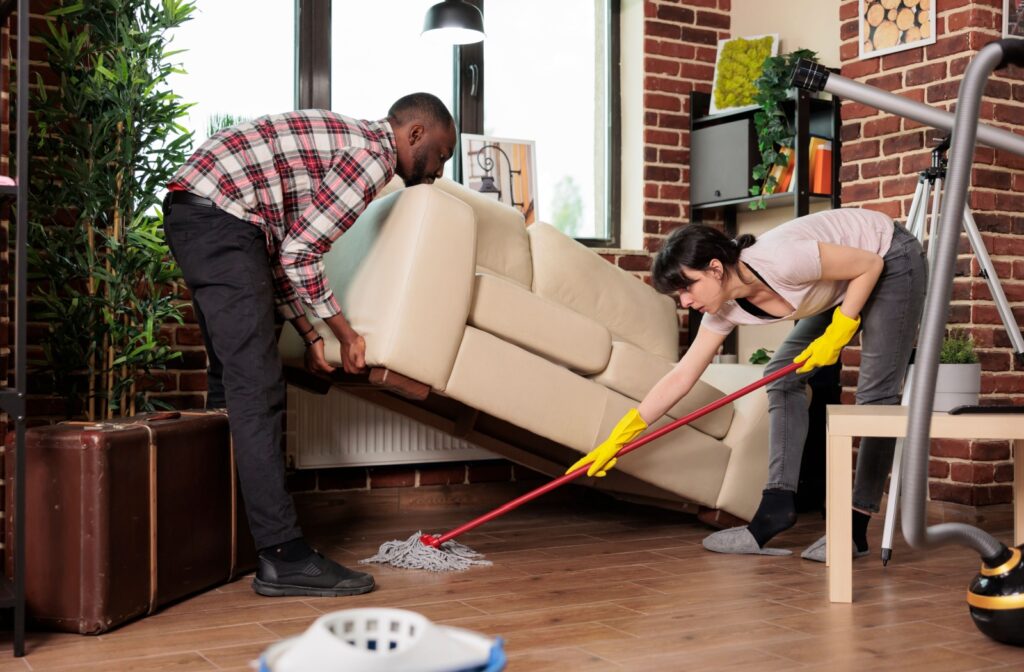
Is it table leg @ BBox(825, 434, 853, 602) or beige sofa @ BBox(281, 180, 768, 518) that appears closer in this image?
table leg @ BBox(825, 434, 853, 602)

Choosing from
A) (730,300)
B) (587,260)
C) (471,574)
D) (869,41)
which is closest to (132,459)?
(471,574)

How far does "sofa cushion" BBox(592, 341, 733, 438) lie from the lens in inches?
121

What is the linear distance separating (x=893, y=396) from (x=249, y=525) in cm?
171

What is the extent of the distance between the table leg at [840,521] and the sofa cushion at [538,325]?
0.83m

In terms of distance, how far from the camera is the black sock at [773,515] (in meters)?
2.91

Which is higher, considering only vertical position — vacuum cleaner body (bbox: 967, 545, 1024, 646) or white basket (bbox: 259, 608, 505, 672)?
white basket (bbox: 259, 608, 505, 672)

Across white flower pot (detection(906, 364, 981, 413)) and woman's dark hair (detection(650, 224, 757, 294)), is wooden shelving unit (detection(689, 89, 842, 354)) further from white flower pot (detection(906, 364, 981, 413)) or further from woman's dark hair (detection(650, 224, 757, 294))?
woman's dark hair (detection(650, 224, 757, 294))

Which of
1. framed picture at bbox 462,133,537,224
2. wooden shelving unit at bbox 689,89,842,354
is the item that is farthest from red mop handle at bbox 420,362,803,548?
framed picture at bbox 462,133,537,224

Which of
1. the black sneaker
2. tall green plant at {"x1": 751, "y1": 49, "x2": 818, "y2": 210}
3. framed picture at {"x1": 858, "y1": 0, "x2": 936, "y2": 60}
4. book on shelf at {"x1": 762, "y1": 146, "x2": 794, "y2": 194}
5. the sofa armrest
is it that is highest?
framed picture at {"x1": 858, "y1": 0, "x2": 936, "y2": 60}

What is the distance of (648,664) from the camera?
1883 mm

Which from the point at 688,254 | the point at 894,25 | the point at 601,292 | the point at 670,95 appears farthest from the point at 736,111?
the point at 688,254

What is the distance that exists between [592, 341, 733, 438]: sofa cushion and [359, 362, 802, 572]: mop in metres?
0.22

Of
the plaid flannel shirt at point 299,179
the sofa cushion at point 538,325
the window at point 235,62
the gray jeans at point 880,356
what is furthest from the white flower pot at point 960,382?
the window at point 235,62

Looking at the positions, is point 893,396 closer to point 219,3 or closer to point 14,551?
point 14,551
